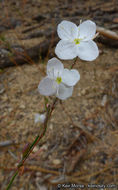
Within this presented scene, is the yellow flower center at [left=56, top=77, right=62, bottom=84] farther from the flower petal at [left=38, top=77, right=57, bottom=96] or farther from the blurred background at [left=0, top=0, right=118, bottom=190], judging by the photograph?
the blurred background at [left=0, top=0, right=118, bottom=190]

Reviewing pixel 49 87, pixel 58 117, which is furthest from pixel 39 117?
pixel 49 87

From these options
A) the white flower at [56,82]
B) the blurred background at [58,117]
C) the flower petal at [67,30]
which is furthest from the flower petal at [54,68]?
the blurred background at [58,117]

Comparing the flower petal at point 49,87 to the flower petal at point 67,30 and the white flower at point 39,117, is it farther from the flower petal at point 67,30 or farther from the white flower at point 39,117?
the white flower at point 39,117

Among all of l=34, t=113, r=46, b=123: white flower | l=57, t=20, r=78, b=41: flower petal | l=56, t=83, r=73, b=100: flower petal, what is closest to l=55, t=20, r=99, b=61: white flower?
l=57, t=20, r=78, b=41: flower petal

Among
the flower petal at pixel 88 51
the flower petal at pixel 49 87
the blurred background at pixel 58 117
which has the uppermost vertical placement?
the flower petal at pixel 88 51

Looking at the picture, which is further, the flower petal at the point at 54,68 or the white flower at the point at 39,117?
the white flower at the point at 39,117

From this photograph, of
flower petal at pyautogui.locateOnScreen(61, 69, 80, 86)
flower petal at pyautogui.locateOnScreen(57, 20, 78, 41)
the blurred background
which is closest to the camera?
flower petal at pyautogui.locateOnScreen(61, 69, 80, 86)

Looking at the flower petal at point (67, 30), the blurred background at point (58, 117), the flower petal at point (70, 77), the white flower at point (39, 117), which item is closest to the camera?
the flower petal at point (70, 77)

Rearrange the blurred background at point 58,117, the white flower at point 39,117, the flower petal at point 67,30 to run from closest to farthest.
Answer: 1. the flower petal at point 67,30
2. the blurred background at point 58,117
3. the white flower at point 39,117
